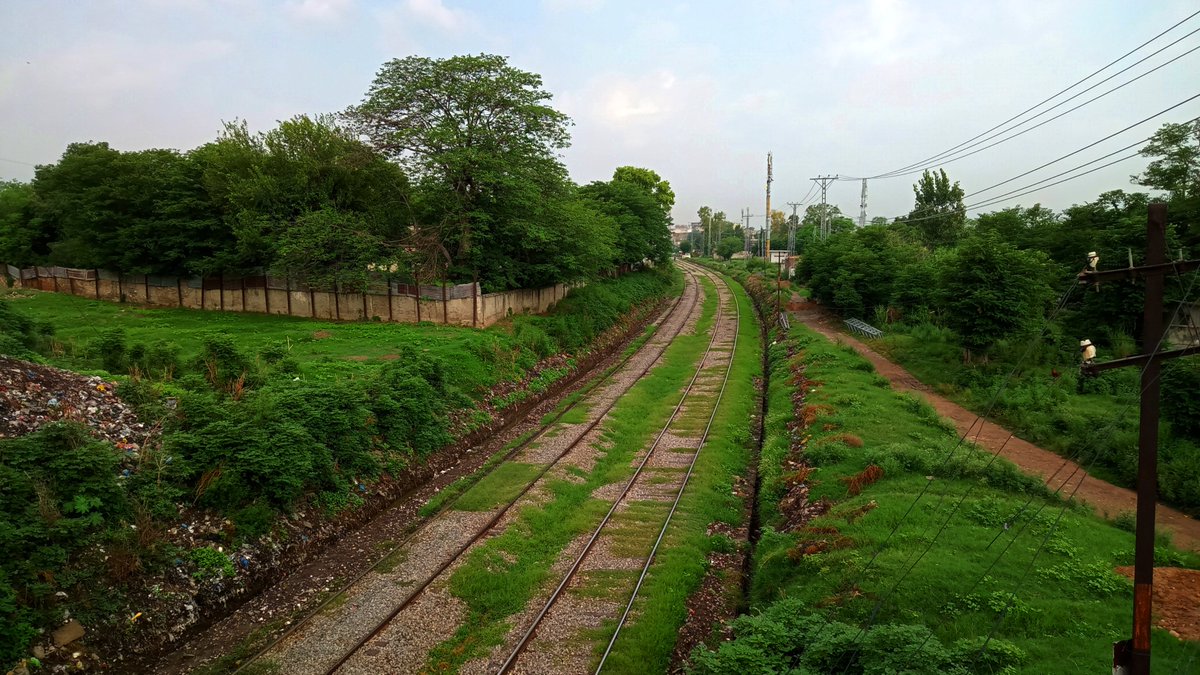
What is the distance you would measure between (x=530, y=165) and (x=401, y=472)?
20.3 meters

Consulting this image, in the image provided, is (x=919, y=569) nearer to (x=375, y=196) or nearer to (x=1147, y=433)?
(x=1147, y=433)

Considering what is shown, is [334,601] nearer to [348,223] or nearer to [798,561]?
[798,561]

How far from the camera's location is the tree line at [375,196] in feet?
100

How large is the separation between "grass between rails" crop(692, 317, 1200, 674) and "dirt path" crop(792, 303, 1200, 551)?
60.0 inches

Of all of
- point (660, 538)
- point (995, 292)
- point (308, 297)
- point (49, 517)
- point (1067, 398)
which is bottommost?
point (660, 538)

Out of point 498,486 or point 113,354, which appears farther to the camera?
point 113,354

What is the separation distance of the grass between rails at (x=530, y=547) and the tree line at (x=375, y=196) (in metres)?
14.2

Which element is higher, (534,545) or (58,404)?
(58,404)

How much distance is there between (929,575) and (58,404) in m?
16.7

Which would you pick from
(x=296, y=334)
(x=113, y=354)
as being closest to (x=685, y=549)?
(x=113, y=354)

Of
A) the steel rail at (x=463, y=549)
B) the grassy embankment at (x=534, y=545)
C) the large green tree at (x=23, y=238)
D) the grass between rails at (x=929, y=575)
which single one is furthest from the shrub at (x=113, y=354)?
the large green tree at (x=23, y=238)

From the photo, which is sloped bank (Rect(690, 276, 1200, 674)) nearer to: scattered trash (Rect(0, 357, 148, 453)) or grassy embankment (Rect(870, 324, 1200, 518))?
grassy embankment (Rect(870, 324, 1200, 518))

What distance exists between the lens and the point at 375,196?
33.7 metres

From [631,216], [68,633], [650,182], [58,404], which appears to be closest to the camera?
[68,633]
